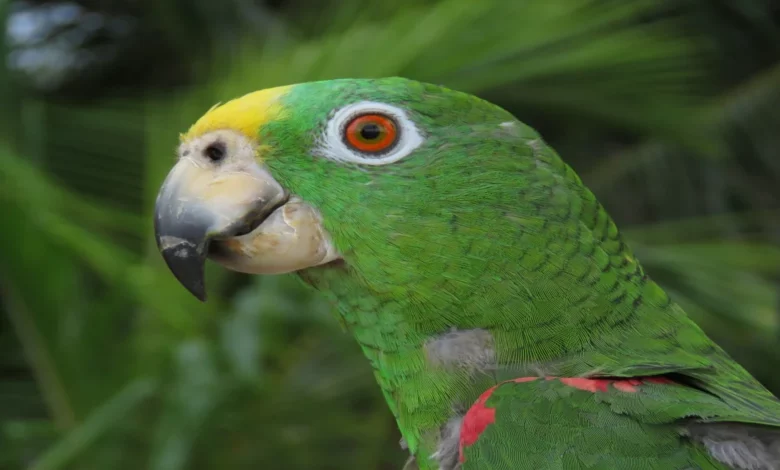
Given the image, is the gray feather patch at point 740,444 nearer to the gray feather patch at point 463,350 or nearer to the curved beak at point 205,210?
the gray feather patch at point 463,350

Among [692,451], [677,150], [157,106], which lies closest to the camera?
[692,451]

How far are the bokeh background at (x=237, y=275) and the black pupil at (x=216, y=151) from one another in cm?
52

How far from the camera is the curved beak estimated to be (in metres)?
0.60

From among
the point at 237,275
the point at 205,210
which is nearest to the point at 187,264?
the point at 205,210

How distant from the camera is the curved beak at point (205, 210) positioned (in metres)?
0.60

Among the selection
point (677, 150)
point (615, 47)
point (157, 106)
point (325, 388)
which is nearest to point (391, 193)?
point (325, 388)

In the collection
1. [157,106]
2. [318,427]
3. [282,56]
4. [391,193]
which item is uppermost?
[391,193]

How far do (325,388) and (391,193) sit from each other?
2.33 ft

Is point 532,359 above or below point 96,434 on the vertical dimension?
above

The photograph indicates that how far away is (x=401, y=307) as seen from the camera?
0.62 meters

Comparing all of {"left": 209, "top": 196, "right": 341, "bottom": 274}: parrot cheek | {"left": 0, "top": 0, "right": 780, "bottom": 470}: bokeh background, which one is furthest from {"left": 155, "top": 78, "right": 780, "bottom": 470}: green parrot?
{"left": 0, "top": 0, "right": 780, "bottom": 470}: bokeh background

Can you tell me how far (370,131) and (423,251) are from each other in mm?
124

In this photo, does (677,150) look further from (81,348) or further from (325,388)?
(81,348)

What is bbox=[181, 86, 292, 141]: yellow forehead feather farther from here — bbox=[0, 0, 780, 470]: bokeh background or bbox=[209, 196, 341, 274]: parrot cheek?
bbox=[0, 0, 780, 470]: bokeh background
